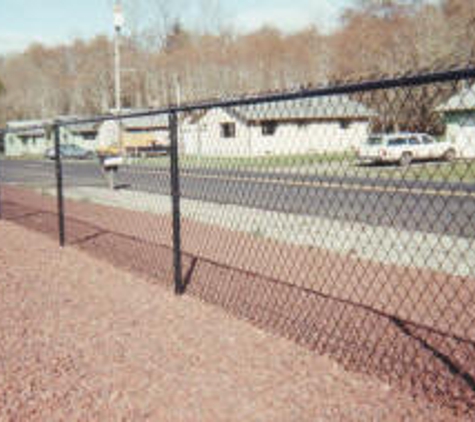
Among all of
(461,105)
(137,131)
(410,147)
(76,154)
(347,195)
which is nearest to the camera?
(461,105)

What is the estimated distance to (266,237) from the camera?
777cm

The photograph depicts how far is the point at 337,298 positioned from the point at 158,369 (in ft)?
6.53

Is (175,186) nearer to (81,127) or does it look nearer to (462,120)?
(462,120)

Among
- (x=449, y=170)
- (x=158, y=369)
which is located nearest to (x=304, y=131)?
(x=449, y=170)

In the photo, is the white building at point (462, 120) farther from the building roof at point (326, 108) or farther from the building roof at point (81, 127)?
the building roof at point (81, 127)

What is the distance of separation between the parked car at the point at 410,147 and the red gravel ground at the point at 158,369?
1.63 meters

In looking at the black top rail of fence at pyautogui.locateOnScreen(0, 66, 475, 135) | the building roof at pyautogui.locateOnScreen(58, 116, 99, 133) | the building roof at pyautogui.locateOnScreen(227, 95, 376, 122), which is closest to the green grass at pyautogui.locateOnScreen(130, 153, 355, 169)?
the building roof at pyautogui.locateOnScreen(227, 95, 376, 122)

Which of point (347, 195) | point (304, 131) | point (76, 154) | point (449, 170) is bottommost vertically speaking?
point (347, 195)

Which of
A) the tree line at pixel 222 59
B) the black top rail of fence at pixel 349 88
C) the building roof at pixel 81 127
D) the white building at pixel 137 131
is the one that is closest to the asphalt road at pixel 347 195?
the white building at pixel 137 131

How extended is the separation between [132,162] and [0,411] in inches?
303

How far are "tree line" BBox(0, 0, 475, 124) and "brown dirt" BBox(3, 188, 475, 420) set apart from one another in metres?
34.5

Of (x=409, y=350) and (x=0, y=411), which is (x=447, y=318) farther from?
(x=0, y=411)

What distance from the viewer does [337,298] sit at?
4.75 meters

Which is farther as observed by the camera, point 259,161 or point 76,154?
point 76,154
